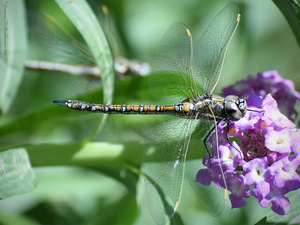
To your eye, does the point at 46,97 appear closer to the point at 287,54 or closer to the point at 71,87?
the point at 71,87

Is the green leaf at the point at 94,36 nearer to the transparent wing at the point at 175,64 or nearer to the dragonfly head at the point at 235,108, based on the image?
the transparent wing at the point at 175,64

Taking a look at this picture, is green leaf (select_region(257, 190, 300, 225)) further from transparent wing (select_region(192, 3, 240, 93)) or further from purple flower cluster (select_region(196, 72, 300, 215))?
transparent wing (select_region(192, 3, 240, 93))

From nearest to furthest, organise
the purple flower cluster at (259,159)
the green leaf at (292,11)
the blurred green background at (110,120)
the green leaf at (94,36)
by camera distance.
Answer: the purple flower cluster at (259,159) < the green leaf at (292,11) < the green leaf at (94,36) < the blurred green background at (110,120)

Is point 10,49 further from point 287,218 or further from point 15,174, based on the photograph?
point 287,218

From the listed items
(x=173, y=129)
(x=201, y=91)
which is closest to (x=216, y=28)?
(x=201, y=91)

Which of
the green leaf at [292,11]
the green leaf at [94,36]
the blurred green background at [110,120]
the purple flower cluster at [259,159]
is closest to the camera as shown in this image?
the purple flower cluster at [259,159]

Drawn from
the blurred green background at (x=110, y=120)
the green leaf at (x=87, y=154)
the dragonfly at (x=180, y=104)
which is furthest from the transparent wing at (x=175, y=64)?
the green leaf at (x=87, y=154)

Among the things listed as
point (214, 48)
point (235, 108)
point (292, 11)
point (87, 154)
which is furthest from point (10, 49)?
point (292, 11)
